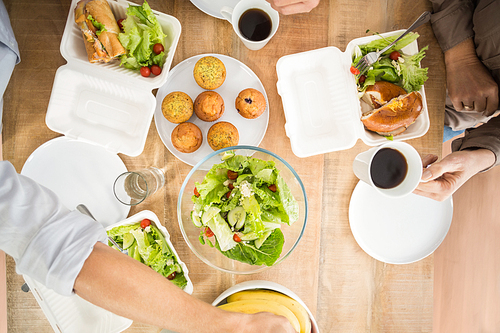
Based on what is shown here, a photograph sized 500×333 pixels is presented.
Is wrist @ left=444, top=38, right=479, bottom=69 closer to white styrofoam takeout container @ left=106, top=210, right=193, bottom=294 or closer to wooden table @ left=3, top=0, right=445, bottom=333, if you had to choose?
wooden table @ left=3, top=0, right=445, bottom=333

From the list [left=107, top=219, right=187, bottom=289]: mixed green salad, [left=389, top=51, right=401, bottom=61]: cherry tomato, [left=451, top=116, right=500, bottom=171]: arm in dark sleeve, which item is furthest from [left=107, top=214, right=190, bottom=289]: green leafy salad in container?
[left=451, top=116, right=500, bottom=171]: arm in dark sleeve

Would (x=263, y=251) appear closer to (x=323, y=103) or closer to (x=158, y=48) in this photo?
(x=323, y=103)

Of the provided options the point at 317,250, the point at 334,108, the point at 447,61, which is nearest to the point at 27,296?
the point at 317,250

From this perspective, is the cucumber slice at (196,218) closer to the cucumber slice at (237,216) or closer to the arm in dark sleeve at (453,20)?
the cucumber slice at (237,216)

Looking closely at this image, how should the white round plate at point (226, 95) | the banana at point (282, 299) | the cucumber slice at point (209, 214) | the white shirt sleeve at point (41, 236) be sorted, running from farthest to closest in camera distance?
the white round plate at point (226, 95) → the banana at point (282, 299) → the cucumber slice at point (209, 214) → the white shirt sleeve at point (41, 236)

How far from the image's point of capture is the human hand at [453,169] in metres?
1.04

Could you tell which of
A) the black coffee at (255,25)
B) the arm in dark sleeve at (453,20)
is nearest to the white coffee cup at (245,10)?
the black coffee at (255,25)

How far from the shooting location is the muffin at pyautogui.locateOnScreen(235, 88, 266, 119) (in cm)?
99

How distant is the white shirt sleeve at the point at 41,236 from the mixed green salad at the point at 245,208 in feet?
1.06

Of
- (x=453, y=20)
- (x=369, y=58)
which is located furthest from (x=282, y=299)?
(x=453, y=20)

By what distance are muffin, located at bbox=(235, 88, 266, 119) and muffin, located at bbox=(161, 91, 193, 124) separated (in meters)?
0.18

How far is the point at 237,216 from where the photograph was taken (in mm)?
868

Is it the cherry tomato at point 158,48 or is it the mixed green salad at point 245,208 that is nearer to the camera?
the mixed green salad at point 245,208

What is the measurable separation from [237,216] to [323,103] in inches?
22.6
